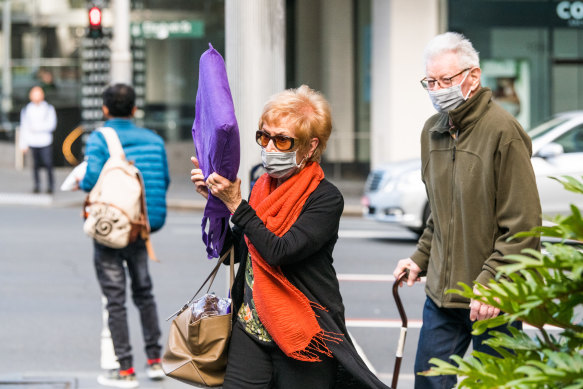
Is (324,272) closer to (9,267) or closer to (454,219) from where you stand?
(454,219)

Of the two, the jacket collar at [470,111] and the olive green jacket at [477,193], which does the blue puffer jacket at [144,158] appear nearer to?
the olive green jacket at [477,193]

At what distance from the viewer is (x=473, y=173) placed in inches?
154

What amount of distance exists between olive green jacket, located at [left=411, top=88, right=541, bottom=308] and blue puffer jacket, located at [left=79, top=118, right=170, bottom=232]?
8.76 feet

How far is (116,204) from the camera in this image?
6.16 metres

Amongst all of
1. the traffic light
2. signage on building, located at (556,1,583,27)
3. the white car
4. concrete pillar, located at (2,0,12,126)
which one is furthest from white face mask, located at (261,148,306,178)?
concrete pillar, located at (2,0,12,126)

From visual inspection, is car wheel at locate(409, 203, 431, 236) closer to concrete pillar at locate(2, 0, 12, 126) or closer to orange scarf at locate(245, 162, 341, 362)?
orange scarf at locate(245, 162, 341, 362)

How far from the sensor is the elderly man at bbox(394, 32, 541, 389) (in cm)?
381

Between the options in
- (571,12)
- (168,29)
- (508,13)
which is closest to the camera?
(508,13)

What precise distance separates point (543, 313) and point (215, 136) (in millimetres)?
1522

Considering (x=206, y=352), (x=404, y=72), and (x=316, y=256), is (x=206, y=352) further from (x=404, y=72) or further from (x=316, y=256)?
(x=404, y=72)

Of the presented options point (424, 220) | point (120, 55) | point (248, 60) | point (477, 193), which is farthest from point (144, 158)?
point (120, 55)

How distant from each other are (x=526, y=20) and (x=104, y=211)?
16633 mm

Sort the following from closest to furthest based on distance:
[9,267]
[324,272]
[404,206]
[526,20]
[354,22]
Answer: [324,272]
[9,267]
[404,206]
[526,20]
[354,22]

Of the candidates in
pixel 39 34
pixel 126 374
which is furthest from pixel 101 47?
pixel 126 374
